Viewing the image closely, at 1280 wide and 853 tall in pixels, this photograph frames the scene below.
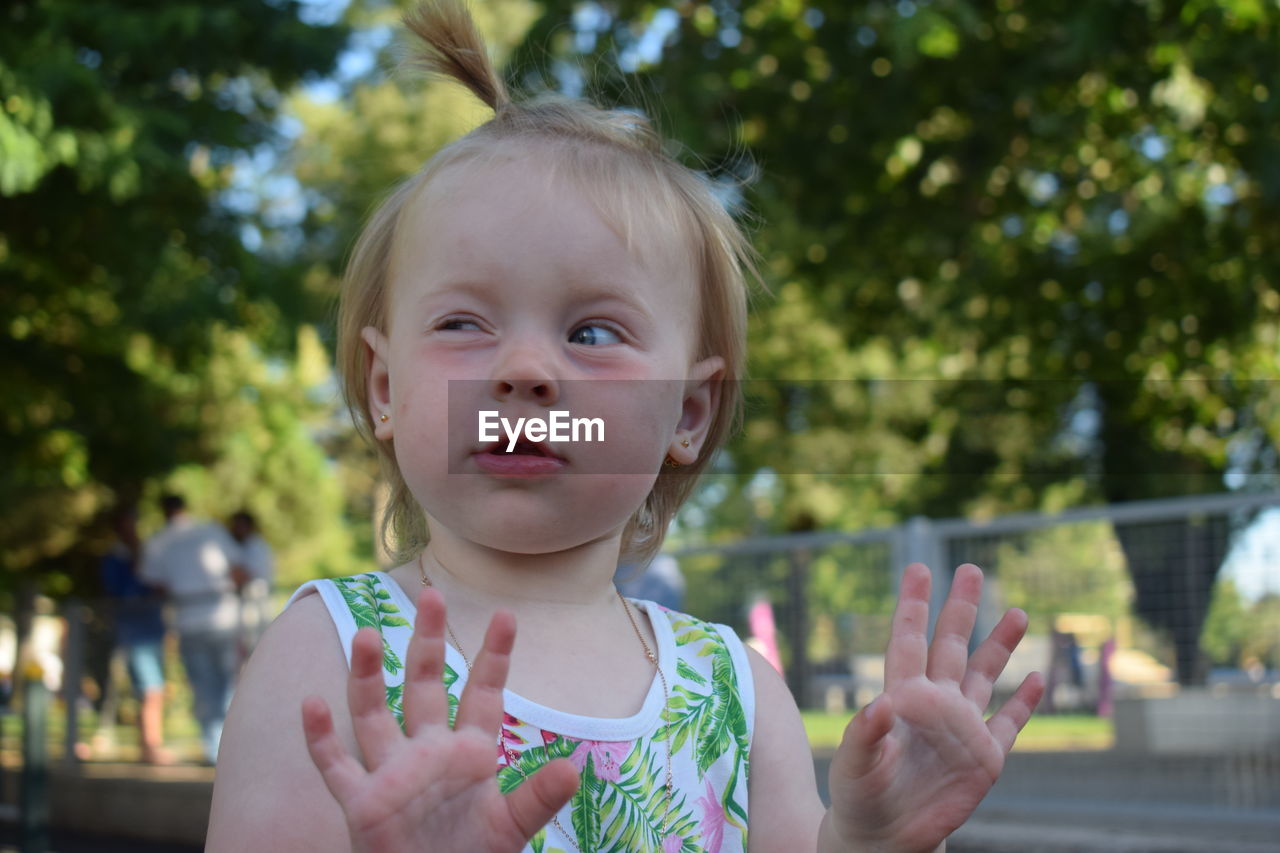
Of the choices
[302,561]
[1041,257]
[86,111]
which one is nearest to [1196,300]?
[1041,257]

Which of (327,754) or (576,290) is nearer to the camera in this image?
(327,754)

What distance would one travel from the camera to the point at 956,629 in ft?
5.06

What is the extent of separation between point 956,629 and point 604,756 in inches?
16.0

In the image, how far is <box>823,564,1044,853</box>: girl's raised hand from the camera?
1.43 m

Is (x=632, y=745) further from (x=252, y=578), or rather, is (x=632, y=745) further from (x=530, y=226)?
(x=252, y=578)

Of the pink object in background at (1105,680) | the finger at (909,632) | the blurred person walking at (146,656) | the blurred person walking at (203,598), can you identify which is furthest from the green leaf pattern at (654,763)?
the blurred person walking at (146,656)

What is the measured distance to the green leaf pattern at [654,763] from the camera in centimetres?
150

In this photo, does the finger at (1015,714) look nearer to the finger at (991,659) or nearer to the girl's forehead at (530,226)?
the finger at (991,659)

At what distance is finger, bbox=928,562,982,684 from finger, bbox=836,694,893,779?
0.13 metres

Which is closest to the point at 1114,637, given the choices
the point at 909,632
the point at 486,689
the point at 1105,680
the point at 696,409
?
the point at 1105,680

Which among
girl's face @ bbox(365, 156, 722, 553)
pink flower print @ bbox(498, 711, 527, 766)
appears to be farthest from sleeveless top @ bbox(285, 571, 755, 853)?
girl's face @ bbox(365, 156, 722, 553)

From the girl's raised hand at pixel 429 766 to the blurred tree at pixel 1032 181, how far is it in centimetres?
677

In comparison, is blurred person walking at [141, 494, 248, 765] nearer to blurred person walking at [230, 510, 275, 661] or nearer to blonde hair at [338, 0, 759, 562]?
blurred person walking at [230, 510, 275, 661]

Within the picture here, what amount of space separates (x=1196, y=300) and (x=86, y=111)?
7.41 meters
